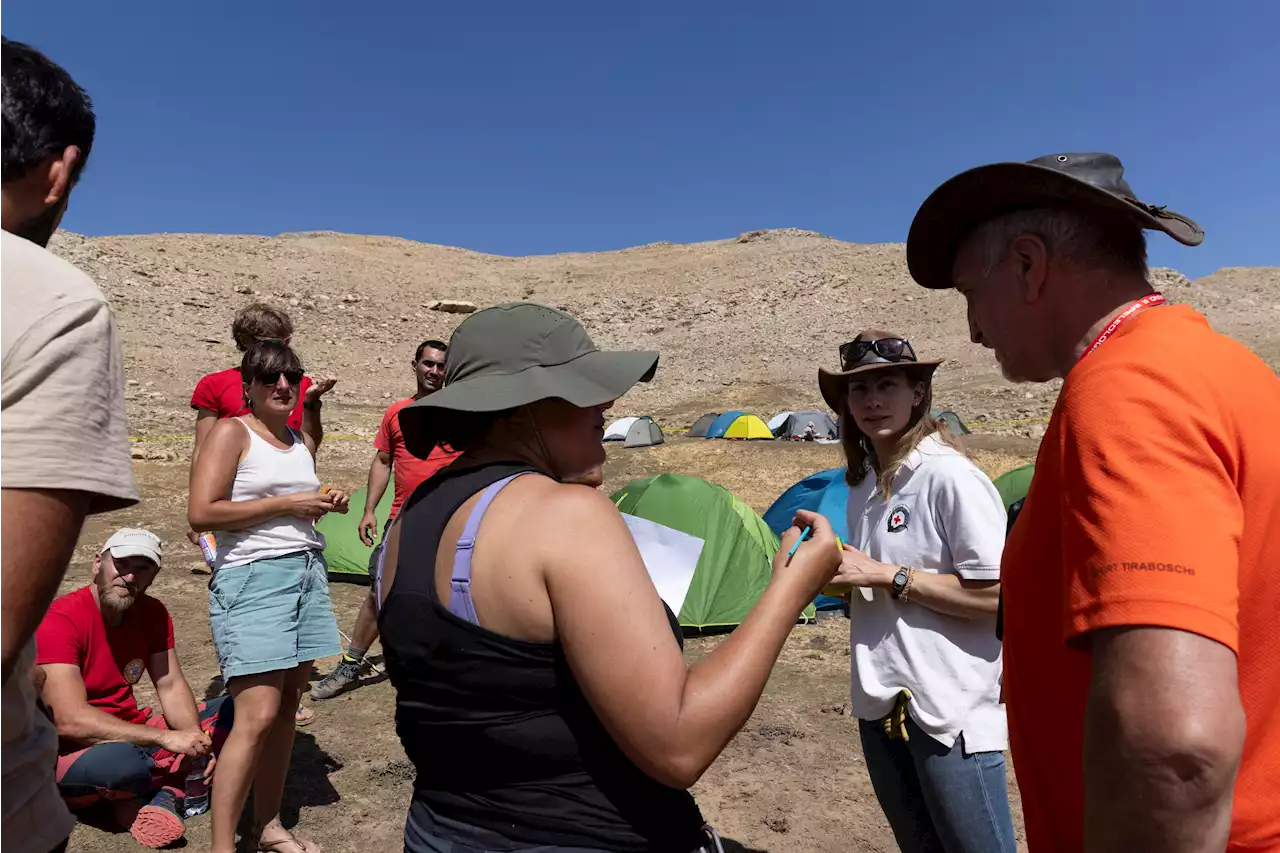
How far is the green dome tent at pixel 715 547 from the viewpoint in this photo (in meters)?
6.75

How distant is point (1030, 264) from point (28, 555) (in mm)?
1591

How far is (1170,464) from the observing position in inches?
36.2

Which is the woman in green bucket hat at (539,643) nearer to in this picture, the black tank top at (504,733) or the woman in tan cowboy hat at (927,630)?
the black tank top at (504,733)

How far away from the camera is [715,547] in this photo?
691 centimetres

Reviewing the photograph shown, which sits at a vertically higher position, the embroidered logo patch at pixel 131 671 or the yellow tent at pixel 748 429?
the yellow tent at pixel 748 429

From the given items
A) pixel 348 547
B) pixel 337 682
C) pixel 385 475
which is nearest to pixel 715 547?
pixel 385 475

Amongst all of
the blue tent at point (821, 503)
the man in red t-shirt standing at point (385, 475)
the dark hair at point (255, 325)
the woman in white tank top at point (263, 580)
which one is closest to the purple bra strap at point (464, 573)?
the woman in white tank top at point (263, 580)

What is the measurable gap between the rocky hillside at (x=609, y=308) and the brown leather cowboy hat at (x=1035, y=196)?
1747cm

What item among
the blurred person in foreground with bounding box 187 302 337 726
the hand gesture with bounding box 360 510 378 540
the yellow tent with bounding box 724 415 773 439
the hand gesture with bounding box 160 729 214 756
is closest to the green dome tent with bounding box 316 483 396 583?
the hand gesture with bounding box 360 510 378 540

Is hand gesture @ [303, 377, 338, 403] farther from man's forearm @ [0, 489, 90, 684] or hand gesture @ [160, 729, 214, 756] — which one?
man's forearm @ [0, 489, 90, 684]

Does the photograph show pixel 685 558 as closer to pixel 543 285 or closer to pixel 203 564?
pixel 203 564

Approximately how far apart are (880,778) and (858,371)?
50.3 inches

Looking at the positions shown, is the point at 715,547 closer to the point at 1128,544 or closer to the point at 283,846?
the point at 283,846

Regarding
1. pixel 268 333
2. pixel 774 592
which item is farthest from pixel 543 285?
pixel 774 592
